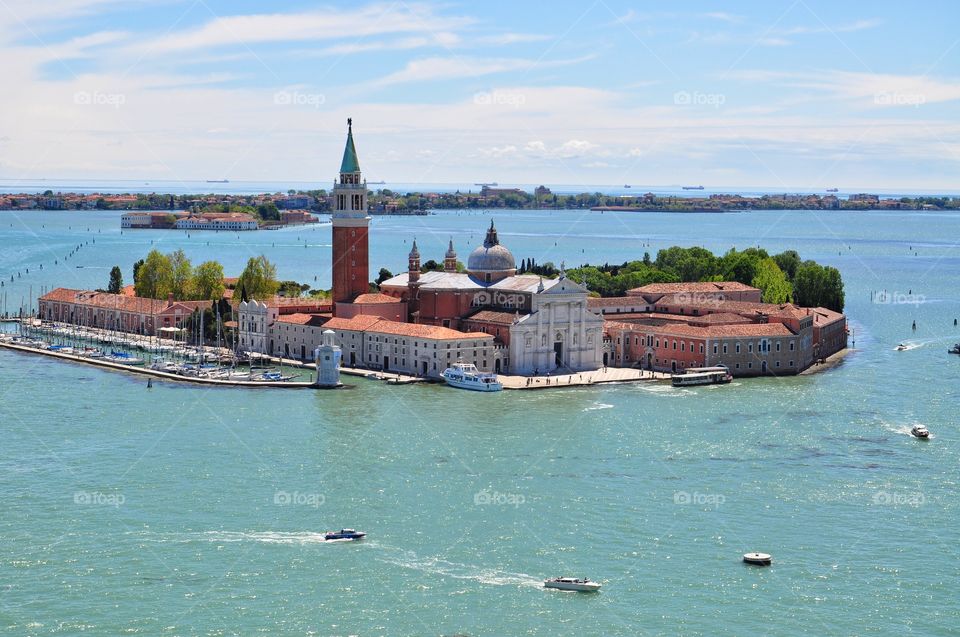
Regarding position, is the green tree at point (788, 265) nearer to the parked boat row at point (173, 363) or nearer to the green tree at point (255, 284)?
the green tree at point (255, 284)

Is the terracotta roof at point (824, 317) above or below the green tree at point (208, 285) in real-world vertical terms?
below

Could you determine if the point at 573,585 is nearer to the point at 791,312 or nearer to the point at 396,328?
the point at 396,328

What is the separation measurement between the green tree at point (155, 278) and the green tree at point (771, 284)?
24.6 m

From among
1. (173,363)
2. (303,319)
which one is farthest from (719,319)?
(173,363)

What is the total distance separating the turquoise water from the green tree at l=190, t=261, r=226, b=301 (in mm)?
12960

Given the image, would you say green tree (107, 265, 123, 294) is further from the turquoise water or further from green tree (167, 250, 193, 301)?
the turquoise water

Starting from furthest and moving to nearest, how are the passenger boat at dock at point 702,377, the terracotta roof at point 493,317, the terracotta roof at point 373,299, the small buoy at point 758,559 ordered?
the terracotta roof at point 373,299, the terracotta roof at point 493,317, the passenger boat at dock at point 702,377, the small buoy at point 758,559

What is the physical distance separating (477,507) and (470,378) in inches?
558

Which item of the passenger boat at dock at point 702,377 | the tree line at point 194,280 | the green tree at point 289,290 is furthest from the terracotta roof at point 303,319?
the green tree at point 289,290

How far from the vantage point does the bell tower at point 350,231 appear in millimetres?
48312

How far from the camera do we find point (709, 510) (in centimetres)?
2578

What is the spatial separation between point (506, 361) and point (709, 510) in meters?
17.8

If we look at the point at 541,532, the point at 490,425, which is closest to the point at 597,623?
the point at 541,532

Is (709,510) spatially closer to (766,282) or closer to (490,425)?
(490,425)
